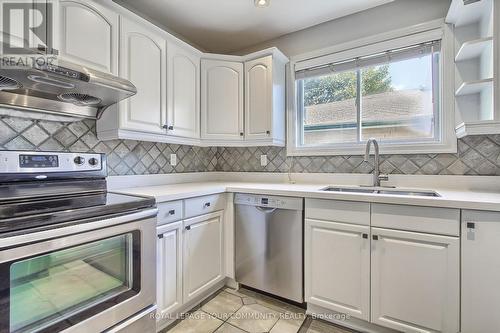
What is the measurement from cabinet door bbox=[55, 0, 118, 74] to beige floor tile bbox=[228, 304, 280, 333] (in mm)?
1898

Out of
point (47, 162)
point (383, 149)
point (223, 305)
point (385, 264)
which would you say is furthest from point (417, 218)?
point (47, 162)

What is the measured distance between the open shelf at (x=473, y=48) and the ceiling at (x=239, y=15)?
764 mm

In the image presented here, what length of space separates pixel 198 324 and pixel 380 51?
2549 millimetres

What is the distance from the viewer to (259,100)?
7.54ft

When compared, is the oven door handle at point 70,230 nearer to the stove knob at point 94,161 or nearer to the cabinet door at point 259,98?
the stove knob at point 94,161

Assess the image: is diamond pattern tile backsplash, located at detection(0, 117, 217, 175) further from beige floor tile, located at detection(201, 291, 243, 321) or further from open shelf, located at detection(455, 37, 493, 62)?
open shelf, located at detection(455, 37, 493, 62)

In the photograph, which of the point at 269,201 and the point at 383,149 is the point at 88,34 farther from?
the point at 383,149

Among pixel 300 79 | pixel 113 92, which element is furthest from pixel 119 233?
pixel 300 79

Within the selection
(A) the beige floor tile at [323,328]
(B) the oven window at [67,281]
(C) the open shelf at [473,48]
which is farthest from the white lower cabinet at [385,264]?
(B) the oven window at [67,281]

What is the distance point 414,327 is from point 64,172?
2.22 meters

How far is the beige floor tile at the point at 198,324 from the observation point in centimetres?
A: 159

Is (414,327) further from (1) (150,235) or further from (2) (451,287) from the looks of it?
(1) (150,235)

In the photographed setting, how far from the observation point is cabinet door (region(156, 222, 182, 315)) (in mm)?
1510

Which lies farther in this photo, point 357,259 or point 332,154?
point 332,154
